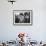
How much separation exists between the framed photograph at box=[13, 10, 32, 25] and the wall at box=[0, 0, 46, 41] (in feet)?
0.38

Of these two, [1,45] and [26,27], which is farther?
[26,27]

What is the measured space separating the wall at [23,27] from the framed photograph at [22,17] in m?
0.12

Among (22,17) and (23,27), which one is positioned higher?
(22,17)

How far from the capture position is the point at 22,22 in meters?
4.95

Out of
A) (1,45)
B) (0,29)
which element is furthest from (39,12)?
(1,45)

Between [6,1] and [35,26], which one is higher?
[6,1]

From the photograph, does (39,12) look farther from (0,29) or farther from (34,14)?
(0,29)

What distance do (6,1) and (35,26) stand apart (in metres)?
1.43

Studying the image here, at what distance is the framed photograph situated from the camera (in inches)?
194

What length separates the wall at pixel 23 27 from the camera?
4.89 metres

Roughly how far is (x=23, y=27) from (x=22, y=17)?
375 millimetres

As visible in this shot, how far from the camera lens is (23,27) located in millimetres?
4941

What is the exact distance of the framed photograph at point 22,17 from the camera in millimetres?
4918

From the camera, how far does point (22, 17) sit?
4953 millimetres
